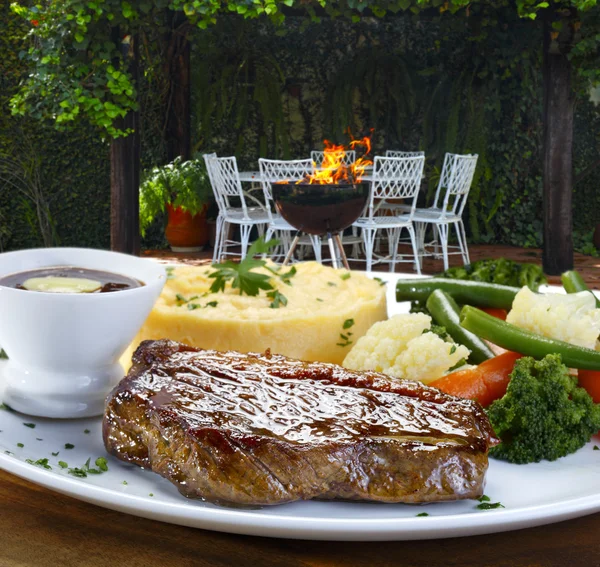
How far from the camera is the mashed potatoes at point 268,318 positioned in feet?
6.53

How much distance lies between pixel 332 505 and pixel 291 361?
14.6 inches

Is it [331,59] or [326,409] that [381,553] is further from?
[331,59]

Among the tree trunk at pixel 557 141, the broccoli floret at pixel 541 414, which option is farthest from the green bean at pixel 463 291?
the tree trunk at pixel 557 141

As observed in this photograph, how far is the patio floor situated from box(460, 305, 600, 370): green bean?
8.10 meters

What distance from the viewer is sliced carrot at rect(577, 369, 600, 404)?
168 centimetres

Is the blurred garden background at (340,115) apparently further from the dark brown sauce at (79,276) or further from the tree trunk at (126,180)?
the dark brown sauce at (79,276)

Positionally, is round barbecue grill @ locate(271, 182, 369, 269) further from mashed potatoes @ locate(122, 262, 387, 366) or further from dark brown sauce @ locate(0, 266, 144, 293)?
dark brown sauce @ locate(0, 266, 144, 293)

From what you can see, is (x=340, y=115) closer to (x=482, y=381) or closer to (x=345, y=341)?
(x=345, y=341)

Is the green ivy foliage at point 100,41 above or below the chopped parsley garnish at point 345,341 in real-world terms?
above

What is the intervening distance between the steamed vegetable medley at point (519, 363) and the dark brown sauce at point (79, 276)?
0.62m

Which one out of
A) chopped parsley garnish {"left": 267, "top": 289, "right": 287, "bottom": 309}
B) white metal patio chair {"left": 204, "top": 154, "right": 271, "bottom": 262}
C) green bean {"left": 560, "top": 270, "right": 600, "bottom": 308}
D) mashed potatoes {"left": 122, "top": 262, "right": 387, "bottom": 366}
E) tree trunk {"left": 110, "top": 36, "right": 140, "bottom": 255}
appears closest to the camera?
mashed potatoes {"left": 122, "top": 262, "right": 387, "bottom": 366}

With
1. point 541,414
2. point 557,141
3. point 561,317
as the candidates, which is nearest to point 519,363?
point 541,414

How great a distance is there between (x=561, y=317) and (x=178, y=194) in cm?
938

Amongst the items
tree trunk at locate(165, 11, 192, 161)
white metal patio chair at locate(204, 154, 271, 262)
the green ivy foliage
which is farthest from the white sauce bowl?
tree trunk at locate(165, 11, 192, 161)
